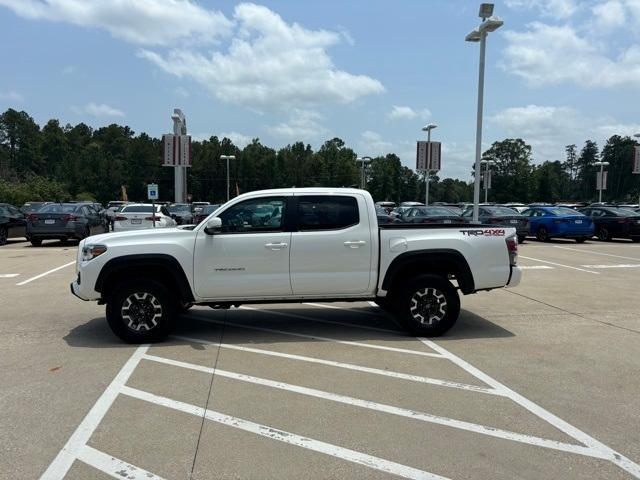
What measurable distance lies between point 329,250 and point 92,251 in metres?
2.95

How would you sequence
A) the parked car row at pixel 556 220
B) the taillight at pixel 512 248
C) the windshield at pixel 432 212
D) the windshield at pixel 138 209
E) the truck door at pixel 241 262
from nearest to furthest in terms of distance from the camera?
the truck door at pixel 241 262 < the taillight at pixel 512 248 < the parked car row at pixel 556 220 < the windshield at pixel 432 212 < the windshield at pixel 138 209

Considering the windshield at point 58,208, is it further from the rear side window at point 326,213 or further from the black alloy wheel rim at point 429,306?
the black alloy wheel rim at point 429,306

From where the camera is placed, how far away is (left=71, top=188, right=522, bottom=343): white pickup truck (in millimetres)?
6676

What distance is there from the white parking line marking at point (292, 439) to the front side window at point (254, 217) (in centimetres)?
247

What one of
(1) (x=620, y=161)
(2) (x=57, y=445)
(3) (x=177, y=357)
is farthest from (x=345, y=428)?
(1) (x=620, y=161)

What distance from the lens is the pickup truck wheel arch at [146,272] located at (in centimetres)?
658

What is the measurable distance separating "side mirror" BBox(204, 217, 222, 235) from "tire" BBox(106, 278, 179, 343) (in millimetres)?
901

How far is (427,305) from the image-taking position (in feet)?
23.4

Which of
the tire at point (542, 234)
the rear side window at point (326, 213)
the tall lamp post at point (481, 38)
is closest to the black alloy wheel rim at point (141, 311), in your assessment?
the rear side window at point (326, 213)

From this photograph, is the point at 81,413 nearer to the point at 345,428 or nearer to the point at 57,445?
the point at 57,445

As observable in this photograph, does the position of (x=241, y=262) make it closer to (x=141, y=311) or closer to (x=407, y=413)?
(x=141, y=311)

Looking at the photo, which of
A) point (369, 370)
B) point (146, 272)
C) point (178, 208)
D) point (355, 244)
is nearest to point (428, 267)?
point (355, 244)

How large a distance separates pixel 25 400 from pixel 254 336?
9.62ft

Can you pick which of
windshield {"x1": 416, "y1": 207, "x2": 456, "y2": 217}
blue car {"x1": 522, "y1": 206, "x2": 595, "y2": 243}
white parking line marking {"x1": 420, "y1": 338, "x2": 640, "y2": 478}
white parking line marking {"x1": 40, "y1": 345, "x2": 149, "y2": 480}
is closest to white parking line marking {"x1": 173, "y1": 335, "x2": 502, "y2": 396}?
white parking line marking {"x1": 420, "y1": 338, "x2": 640, "y2": 478}
